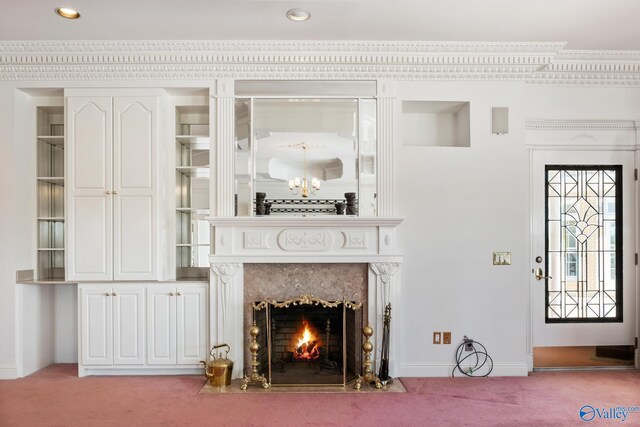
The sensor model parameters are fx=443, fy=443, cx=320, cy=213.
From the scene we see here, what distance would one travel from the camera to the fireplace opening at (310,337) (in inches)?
145

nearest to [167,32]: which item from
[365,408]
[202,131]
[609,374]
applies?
[202,131]

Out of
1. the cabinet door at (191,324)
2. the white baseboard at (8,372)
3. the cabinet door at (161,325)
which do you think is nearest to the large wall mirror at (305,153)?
the cabinet door at (191,324)

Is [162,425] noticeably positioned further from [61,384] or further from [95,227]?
[95,227]

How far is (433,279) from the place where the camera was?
12.5 ft

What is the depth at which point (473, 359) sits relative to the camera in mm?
3803

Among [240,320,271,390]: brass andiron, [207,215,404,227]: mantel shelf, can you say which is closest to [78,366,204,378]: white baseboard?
[240,320,271,390]: brass andiron

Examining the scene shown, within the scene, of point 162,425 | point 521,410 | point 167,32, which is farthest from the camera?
point 167,32

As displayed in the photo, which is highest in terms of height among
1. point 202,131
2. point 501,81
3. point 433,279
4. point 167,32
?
point 167,32

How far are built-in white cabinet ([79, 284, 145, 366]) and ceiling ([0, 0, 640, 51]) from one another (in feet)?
6.87

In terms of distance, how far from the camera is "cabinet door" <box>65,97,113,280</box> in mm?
3768

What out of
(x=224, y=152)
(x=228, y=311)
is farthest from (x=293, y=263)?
(x=224, y=152)

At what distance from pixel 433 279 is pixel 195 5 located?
2817mm

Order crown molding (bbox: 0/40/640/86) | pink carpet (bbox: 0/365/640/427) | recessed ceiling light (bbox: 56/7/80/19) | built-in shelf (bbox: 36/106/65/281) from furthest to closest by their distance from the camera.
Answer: built-in shelf (bbox: 36/106/65/281) → crown molding (bbox: 0/40/640/86) → recessed ceiling light (bbox: 56/7/80/19) → pink carpet (bbox: 0/365/640/427)

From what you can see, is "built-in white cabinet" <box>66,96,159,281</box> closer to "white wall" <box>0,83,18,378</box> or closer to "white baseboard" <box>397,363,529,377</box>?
"white wall" <box>0,83,18,378</box>
